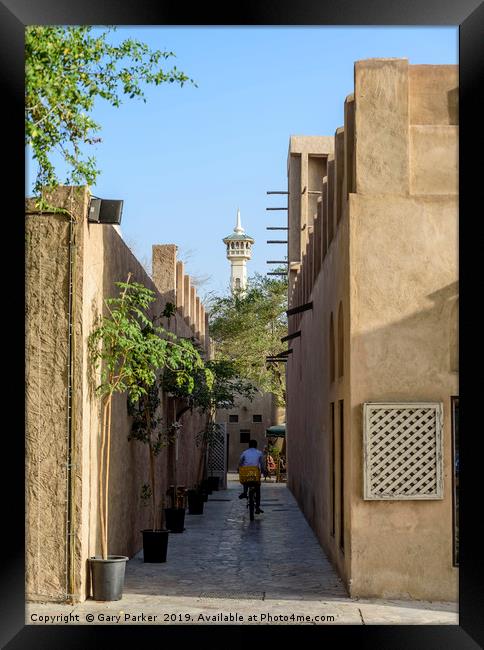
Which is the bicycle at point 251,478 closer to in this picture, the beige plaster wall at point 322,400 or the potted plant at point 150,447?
the beige plaster wall at point 322,400

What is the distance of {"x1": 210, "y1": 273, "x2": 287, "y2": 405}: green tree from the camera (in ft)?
162

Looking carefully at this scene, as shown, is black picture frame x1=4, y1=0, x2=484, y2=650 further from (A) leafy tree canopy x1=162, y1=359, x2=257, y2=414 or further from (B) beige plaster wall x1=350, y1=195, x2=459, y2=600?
(A) leafy tree canopy x1=162, y1=359, x2=257, y2=414

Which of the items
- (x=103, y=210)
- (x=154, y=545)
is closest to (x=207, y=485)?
(x=154, y=545)

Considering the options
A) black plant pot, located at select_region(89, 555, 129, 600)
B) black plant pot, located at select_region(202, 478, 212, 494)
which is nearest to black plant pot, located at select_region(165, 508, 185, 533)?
black plant pot, located at select_region(89, 555, 129, 600)

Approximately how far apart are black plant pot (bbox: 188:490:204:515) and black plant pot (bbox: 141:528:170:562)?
26.7 feet

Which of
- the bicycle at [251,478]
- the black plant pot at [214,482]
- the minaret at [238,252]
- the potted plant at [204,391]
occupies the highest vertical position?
the minaret at [238,252]

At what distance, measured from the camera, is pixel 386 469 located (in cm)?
1165

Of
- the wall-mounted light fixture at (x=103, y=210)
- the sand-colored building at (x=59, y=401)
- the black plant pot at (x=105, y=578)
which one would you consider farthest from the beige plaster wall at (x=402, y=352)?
the sand-colored building at (x=59, y=401)

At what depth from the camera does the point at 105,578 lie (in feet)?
37.0

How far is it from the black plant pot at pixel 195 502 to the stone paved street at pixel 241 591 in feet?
13.1
